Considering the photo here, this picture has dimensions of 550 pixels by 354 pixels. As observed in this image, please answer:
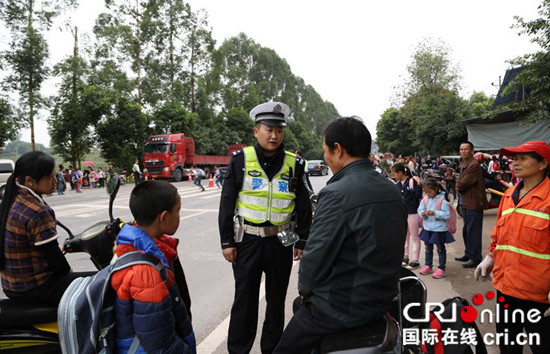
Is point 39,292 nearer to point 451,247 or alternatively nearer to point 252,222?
point 252,222

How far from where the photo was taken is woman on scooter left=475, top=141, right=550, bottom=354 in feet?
7.29

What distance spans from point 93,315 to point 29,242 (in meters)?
0.78

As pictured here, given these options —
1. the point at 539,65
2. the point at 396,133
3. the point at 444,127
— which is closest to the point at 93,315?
the point at 539,65

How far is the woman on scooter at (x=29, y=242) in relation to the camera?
202 centimetres

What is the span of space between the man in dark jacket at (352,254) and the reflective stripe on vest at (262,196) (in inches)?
39.6

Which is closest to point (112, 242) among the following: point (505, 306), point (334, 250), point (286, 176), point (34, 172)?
point (34, 172)

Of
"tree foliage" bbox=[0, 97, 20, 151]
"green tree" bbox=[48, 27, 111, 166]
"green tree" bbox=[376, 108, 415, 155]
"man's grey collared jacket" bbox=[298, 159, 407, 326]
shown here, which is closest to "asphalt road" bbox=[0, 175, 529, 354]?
A: "man's grey collared jacket" bbox=[298, 159, 407, 326]

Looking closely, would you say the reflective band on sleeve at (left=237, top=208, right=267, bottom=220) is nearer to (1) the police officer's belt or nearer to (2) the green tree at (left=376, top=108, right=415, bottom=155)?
(1) the police officer's belt

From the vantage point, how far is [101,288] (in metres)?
1.60

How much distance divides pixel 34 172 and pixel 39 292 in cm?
71

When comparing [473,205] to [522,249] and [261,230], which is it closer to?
[522,249]

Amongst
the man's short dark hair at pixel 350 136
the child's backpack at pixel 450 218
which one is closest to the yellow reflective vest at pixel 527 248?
the man's short dark hair at pixel 350 136

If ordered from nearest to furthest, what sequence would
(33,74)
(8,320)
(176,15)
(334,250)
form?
(334,250) < (8,320) < (33,74) < (176,15)

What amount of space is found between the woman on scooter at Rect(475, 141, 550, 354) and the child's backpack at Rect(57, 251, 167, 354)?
7.37 ft
